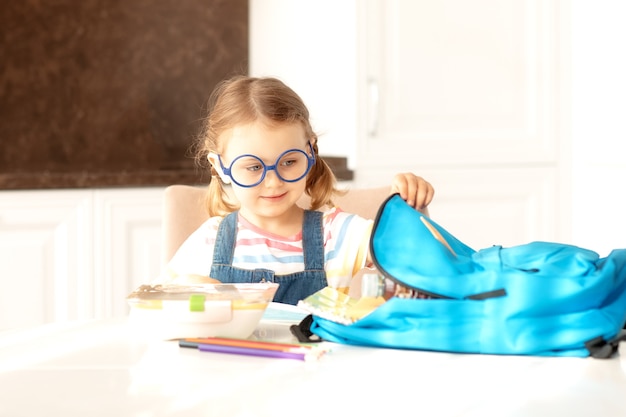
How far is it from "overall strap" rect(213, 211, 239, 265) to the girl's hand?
37 cm

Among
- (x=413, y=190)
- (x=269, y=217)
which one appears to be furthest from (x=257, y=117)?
(x=413, y=190)

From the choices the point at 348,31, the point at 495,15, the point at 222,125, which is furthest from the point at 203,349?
the point at 495,15

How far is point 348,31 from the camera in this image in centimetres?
285

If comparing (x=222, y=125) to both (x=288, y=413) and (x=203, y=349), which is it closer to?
(x=203, y=349)

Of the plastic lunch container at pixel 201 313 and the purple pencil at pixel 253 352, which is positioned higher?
the plastic lunch container at pixel 201 313

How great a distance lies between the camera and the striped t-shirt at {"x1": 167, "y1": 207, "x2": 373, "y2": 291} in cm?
157

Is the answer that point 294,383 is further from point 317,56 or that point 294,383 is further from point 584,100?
point 584,100

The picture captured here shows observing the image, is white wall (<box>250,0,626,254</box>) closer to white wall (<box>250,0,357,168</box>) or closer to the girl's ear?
white wall (<box>250,0,357,168</box>)

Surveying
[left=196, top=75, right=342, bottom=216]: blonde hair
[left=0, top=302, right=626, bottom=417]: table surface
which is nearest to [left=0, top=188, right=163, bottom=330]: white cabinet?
[left=196, top=75, right=342, bottom=216]: blonde hair

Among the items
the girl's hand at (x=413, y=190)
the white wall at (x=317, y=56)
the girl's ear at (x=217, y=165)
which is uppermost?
the white wall at (x=317, y=56)

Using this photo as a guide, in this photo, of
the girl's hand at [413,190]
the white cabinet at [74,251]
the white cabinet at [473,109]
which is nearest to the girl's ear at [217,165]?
the girl's hand at [413,190]

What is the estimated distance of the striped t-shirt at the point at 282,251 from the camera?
61.8 inches

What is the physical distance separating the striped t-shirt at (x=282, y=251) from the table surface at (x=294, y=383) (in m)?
0.51

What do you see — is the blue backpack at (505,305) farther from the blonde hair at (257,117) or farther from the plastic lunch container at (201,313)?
the blonde hair at (257,117)
